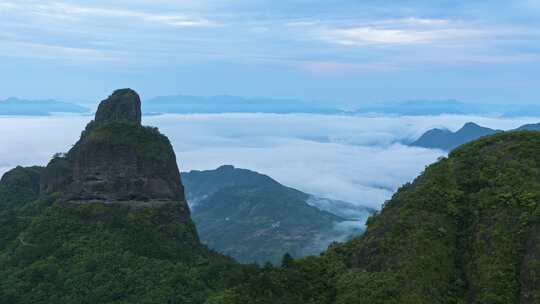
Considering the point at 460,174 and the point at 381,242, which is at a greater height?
the point at 460,174

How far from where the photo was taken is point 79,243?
57.0 metres

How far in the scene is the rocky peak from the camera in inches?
3265

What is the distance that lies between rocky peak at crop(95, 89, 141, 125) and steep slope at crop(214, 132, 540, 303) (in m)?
53.5

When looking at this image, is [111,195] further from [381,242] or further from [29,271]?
[381,242]

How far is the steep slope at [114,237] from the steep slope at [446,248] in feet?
54.3

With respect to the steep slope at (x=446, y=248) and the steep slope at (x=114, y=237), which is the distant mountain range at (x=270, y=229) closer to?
the steep slope at (x=114, y=237)

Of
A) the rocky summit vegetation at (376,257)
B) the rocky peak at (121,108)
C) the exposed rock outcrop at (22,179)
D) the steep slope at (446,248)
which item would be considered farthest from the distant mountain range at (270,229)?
the steep slope at (446,248)

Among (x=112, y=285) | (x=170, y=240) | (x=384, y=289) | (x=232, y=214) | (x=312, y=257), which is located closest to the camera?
(x=384, y=289)

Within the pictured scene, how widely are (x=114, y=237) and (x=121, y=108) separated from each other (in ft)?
98.0

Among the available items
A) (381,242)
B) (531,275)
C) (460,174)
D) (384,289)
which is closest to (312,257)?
(381,242)

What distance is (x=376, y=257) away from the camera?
31672mm

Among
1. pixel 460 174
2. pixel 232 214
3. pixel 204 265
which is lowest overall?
pixel 232 214

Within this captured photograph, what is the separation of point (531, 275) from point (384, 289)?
22.2ft

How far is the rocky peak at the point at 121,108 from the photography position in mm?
82938
